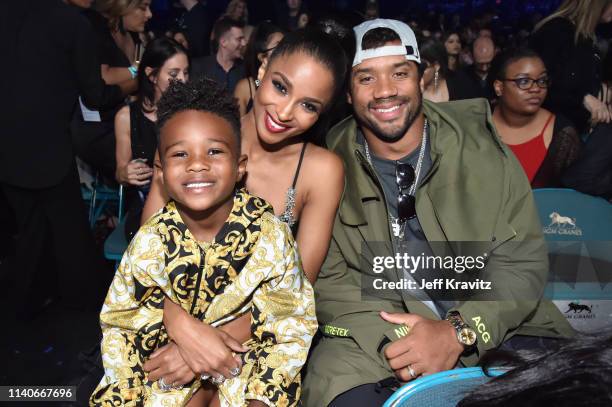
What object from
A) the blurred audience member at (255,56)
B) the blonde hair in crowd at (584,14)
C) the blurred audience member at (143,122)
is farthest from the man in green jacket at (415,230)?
the blonde hair in crowd at (584,14)

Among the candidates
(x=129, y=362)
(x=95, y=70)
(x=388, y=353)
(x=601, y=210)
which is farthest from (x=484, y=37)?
(x=129, y=362)

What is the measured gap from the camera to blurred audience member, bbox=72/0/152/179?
367cm

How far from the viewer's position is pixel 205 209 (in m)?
1.77

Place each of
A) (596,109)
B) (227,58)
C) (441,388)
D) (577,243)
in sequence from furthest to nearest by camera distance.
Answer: (227,58)
(596,109)
(577,243)
(441,388)

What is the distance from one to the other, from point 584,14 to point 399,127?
249 cm

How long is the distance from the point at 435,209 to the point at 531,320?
538mm

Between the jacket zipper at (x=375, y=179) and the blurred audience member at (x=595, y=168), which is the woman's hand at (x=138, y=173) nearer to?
the jacket zipper at (x=375, y=179)

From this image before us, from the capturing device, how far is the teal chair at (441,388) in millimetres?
1376

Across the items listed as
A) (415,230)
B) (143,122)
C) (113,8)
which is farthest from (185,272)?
(113,8)

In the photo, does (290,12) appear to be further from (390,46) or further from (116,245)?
(390,46)

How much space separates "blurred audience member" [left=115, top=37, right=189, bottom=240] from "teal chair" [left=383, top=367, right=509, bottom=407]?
188cm

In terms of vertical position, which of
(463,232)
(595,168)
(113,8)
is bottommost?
(463,232)

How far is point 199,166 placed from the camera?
1706 millimetres

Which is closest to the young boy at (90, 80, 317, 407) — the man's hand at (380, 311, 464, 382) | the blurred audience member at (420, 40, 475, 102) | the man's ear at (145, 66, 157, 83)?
the man's hand at (380, 311, 464, 382)
